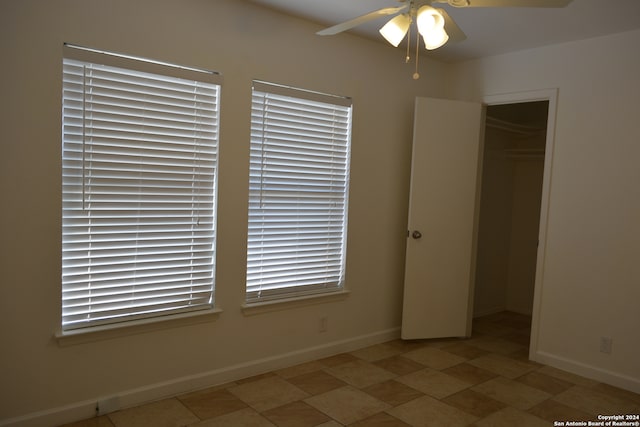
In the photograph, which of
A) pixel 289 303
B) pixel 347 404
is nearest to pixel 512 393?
pixel 347 404

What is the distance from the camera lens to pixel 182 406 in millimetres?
2824

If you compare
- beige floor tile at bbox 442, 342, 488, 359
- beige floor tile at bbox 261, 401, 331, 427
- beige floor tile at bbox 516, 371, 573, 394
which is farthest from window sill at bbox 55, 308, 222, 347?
beige floor tile at bbox 516, 371, 573, 394

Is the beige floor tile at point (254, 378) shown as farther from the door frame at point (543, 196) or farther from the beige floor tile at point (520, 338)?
the beige floor tile at point (520, 338)

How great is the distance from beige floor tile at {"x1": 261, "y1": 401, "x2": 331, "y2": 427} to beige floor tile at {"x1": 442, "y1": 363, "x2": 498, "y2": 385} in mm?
1190

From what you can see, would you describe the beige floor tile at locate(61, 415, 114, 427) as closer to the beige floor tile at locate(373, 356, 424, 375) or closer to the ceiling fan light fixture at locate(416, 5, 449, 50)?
the beige floor tile at locate(373, 356, 424, 375)

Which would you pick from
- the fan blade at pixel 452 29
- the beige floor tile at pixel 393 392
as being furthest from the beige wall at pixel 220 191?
the fan blade at pixel 452 29

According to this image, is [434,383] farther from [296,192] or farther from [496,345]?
[296,192]

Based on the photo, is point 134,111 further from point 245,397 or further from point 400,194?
point 400,194

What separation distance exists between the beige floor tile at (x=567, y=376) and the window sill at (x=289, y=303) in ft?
5.35

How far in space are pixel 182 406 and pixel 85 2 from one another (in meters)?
2.33

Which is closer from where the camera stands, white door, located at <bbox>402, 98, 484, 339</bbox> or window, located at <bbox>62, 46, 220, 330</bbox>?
window, located at <bbox>62, 46, 220, 330</bbox>

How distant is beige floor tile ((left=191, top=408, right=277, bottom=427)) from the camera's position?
2.64 metres

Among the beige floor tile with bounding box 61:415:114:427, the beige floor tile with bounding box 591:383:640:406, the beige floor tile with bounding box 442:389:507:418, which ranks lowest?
the beige floor tile with bounding box 442:389:507:418

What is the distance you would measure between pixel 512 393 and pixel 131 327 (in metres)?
2.52
